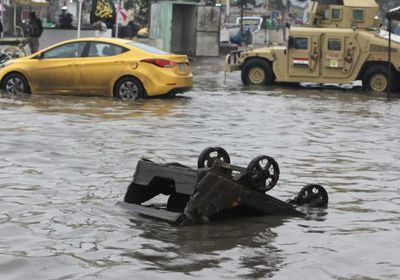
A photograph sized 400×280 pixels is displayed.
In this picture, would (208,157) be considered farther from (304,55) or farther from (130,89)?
(304,55)

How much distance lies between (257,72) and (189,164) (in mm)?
14930

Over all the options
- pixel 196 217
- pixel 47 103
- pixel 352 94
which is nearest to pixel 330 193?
pixel 196 217

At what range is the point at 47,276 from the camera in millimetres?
5379

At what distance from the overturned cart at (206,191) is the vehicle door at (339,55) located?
1589 cm

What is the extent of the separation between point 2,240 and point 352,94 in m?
17.0

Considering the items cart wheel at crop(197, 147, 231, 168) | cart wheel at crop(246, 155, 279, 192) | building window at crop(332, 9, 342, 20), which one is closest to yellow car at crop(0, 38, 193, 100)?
building window at crop(332, 9, 342, 20)

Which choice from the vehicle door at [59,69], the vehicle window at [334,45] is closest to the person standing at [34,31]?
the vehicle door at [59,69]

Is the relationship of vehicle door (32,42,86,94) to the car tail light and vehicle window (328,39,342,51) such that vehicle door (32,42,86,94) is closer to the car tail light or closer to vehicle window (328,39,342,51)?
the car tail light

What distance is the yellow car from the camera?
1750cm

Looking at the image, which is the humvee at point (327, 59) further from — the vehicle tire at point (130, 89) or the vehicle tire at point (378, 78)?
the vehicle tire at point (130, 89)

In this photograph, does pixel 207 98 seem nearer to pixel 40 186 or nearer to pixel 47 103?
pixel 47 103

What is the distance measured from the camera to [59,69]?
707 inches

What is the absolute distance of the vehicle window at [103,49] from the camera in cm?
1777

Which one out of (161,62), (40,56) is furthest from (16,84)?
(161,62)
